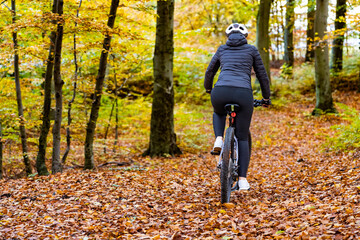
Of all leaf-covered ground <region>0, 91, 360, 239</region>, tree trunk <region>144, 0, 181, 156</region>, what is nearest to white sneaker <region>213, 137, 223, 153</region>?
leaf-covered ground <region>0, 91, 360, 239</region>

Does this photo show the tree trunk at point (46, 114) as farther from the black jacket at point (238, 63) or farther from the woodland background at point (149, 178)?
the black jacket at point (238, 63)

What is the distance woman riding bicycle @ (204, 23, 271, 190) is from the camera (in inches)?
172

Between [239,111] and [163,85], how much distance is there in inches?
187

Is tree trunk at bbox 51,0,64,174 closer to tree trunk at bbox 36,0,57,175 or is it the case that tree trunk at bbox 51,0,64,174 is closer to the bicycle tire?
tree trunk at bbox 36,0,57,175

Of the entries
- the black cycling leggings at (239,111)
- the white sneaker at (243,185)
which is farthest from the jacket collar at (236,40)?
Answer: the white sneaker at (243,185)

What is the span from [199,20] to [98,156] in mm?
14769

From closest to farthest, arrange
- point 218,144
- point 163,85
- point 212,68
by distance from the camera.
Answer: point 218,144 → point 212,68 → point 163,85

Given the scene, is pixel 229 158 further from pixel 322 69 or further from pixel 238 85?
pixel 322 69

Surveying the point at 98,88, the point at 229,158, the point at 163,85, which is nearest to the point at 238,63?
the point at 229,158

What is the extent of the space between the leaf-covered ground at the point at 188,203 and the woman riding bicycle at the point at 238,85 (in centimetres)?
78

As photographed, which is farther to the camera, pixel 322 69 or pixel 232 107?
pixel 322 69

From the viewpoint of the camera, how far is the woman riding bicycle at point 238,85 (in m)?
4.37

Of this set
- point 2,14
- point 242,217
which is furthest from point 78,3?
point 242,217

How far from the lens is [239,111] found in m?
4.45
